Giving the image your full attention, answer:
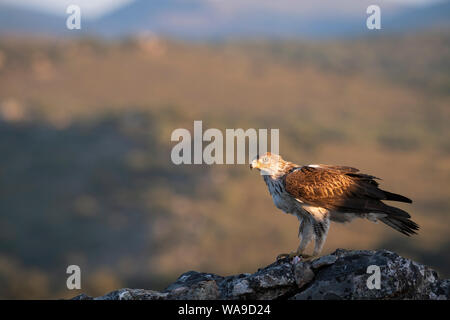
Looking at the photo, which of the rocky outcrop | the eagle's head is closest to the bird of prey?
the eagle's head

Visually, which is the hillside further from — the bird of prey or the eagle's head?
the bird of prey

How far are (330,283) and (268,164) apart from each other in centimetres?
269

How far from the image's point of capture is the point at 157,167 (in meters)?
57.7

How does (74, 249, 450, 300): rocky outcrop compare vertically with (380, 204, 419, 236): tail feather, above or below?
below

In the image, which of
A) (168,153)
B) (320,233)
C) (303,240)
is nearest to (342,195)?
(320,233)

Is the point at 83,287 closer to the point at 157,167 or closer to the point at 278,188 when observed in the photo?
the point at 157,167

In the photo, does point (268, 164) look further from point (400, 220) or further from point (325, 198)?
point (400, 220)

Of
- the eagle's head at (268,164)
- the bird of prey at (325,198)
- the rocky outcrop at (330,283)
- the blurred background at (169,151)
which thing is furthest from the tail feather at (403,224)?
the blurred background at (169,151)

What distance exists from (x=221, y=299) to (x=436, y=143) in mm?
66802

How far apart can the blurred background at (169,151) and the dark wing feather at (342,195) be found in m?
14.6

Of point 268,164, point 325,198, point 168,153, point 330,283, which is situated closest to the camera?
point 330,283

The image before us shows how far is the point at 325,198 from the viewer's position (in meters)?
9.51

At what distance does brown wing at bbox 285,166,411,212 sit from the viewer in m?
9.46

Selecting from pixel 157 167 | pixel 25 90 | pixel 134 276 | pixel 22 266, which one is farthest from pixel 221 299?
pixel 25 90
